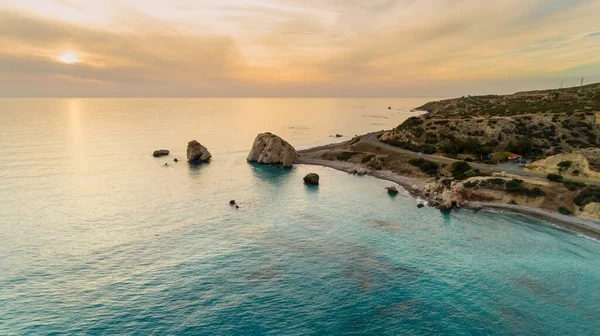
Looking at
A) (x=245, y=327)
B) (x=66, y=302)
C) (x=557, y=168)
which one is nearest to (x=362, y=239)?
(x=245, y=327)

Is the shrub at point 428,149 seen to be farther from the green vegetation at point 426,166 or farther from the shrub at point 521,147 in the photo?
the shrub at point 521,147

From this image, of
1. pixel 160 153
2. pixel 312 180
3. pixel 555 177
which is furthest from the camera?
pixel 160 153

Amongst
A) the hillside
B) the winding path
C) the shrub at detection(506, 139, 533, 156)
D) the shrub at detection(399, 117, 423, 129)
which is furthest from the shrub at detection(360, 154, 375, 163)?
the shrub at detection(506, 139, 533, 156)

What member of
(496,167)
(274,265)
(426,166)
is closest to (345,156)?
(426,166)

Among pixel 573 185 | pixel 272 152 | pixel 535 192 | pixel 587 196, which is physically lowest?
pixel 535 192

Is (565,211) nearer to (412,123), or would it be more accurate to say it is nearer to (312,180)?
(312,180)

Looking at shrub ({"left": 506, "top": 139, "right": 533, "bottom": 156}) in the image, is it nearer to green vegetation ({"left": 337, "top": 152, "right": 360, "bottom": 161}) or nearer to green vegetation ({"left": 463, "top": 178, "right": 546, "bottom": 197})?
green vegetation ({"left": 463, "top": 178, "right": 546, "bottom": 197})
